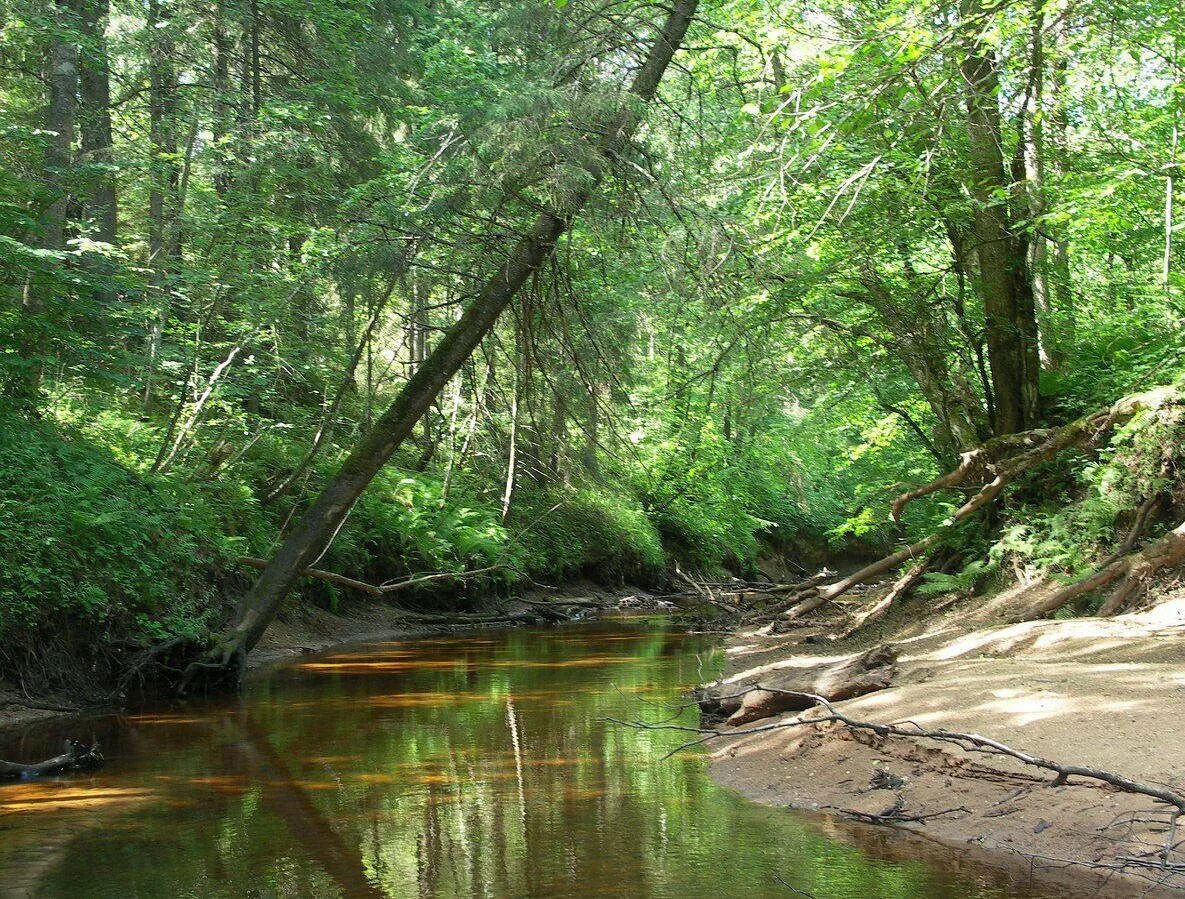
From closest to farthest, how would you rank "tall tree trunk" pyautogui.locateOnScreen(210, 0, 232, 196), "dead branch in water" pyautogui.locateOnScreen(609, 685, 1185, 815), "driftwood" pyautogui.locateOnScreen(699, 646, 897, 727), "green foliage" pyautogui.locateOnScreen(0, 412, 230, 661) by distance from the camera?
"dead branch in water" pyautogui.locateOnScreen(609, 685, 1185, 815), "driftwood" pyautogui.locateOnScreen(699, 646, 897, 727), "green foliage" pyautogui.locateOnScreen(0, 412, 230, 661), "tall tree trunk" pyautogui.locateOnScreen(210, 0, 232, 196)

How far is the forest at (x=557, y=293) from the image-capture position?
29.9ft

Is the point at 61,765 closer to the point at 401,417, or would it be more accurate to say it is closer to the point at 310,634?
the point at 401,417

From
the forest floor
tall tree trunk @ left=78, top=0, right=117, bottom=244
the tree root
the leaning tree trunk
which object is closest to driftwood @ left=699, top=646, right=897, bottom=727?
the forest floor

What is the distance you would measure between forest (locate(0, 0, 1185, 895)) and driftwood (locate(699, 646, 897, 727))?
2698 millimetres

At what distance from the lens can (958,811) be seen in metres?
5.36

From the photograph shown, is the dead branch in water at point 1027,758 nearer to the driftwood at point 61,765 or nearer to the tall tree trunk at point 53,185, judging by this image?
the driftwood at point 61,765

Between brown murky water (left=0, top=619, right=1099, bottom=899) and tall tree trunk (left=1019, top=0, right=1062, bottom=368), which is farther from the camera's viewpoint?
tall tree trunk (left=1019, top=0, right=1062, bottom=368)

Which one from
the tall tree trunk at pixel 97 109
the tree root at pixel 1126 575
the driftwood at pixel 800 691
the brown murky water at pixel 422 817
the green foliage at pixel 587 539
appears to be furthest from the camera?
the green foliage at pixel 587 539

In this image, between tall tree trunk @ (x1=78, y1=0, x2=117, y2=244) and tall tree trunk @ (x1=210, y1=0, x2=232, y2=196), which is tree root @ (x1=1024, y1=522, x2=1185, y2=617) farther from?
tall tree trunk @ (x1=78, y1=0, x2=117, y2=244)

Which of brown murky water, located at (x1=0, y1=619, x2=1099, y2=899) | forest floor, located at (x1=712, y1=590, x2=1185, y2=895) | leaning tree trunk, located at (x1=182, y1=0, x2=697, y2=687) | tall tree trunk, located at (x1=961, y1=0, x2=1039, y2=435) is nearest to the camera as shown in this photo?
brown murky water, located at (x1=0, y1=619, x2=1099, y2=899)

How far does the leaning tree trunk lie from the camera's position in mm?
10078

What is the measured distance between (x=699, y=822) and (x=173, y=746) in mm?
Result: 4608

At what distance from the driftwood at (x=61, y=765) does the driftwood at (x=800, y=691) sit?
484 cm

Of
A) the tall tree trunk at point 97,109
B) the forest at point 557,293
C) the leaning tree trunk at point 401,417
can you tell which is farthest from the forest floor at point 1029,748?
the tall tree trunk at point 97,109
